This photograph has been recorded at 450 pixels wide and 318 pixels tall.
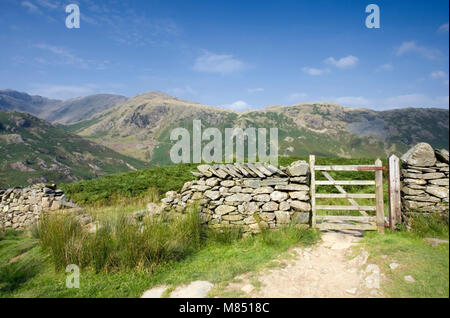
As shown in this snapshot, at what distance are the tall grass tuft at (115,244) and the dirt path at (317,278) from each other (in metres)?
1.95

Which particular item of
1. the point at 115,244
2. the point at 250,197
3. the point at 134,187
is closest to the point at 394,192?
the point at 250,197

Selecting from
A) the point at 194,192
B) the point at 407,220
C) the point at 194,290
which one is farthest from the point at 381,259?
the point at 194,192

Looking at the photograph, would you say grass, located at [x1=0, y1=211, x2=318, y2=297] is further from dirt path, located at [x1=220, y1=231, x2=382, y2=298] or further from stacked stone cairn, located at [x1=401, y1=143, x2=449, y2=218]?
stacked stone cairn, located at [x1=401, y1=143, x2=449, y2=218]

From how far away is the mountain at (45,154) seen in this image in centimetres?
7700

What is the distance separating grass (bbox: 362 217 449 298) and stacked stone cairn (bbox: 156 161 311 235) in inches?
78.0

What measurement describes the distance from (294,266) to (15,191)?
1341 cm

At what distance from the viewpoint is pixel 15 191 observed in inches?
459

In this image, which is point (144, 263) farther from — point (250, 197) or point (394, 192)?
point (394, 192)

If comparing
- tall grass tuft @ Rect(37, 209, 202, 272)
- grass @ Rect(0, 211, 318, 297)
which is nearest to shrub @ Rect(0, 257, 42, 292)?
grass @ Rect(0, 211, 318, 297)

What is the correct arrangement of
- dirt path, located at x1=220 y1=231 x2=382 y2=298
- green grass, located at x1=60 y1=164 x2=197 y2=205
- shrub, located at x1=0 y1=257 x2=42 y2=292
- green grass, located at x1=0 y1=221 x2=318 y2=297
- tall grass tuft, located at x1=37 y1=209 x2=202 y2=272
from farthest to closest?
1. green grass, located at x1=60 y1=164 x2=197 y2=205
2. tall grass tuft, located at x1=37 y1=209 x2=202 y2=272
3. shrub, located at x1=0 y1=257 x2=42 y2=292
4. green grass, located at x1=0 y1=221 x2=318 y2=297
5. dirt path, located at x1=220 y1=231 x2=382 y2=298

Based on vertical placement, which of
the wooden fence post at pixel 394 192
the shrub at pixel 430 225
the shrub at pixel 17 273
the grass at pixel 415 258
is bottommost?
the shrub at pixel 17 273

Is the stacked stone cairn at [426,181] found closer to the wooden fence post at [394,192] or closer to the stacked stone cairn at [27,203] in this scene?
the wooden fence post at [394,192]

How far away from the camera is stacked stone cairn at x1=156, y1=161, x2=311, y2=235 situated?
694cm

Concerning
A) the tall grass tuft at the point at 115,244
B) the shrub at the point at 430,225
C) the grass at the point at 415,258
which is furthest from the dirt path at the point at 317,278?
the tall grass tuft at the point at 115,244
